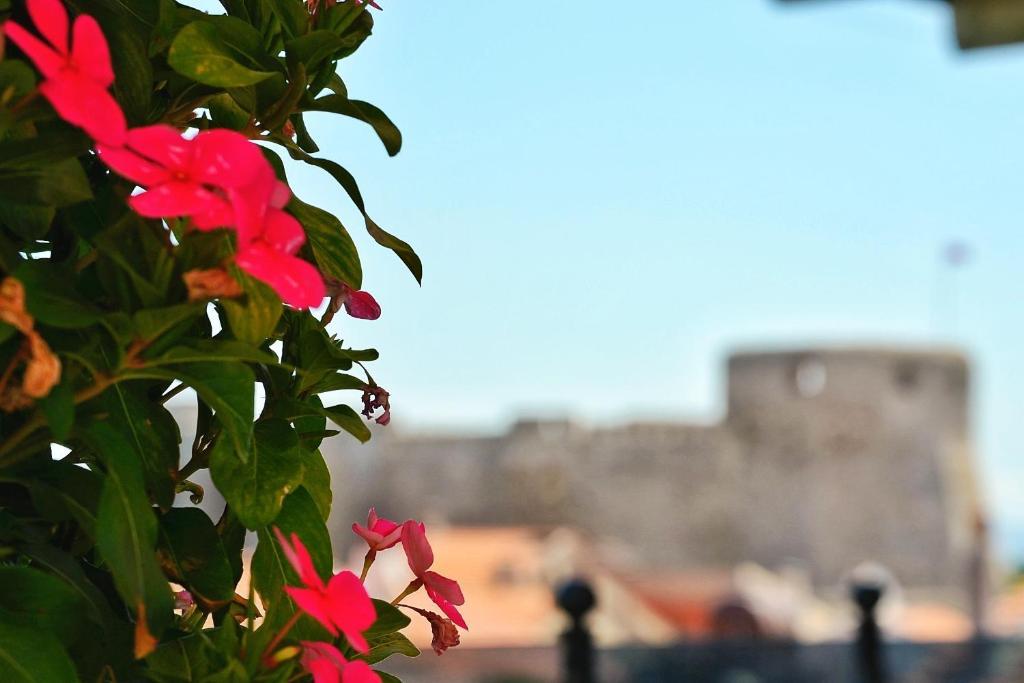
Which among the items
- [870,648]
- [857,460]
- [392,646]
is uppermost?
[392,646]

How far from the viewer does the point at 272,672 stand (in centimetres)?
39

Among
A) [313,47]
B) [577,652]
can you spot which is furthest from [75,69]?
[577,652]

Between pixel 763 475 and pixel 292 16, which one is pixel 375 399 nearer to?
pixel 292 16

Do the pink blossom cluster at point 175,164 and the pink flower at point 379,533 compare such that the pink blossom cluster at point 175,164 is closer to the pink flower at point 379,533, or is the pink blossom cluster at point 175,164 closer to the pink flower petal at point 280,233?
the pink flower petal at point 280,233

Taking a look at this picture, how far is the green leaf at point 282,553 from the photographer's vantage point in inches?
16.2

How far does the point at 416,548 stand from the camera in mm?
A: 464

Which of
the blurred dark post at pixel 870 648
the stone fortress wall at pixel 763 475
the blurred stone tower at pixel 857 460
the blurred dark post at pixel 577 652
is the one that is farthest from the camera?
the blurred stone tower at pixel 857 460

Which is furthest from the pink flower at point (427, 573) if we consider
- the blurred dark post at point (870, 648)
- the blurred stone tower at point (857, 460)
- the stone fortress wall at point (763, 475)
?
the blurred stone tower at point (857, 460)

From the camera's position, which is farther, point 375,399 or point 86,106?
point 375,399

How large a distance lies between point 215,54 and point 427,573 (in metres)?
0.21

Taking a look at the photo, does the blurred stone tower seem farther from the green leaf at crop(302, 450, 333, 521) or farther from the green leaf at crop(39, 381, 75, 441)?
the green leaf at crop(39, 381, 75, 441)

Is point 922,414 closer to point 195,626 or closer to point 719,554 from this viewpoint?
point 719,554

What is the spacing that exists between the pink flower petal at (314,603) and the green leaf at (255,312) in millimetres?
75

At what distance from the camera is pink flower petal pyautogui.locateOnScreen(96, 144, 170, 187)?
0.32m
